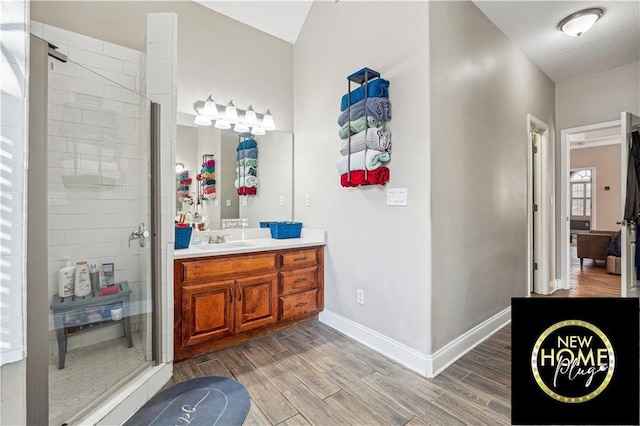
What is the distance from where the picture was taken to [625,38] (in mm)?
2842

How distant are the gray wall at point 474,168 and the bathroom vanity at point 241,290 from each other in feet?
3.84

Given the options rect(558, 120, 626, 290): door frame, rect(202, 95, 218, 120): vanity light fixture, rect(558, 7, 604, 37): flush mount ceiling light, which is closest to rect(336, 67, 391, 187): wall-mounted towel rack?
rect(202, 95, 218, 120): vanity light fixture

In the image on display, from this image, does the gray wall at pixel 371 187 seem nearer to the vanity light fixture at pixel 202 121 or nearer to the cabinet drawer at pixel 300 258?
the cabinet drawer at pixel 300 258

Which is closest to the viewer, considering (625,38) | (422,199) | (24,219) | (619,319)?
(619,319)

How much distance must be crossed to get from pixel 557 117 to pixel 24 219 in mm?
5105

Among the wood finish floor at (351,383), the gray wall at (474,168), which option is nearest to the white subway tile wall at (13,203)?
the wood finish floor at (351,383)

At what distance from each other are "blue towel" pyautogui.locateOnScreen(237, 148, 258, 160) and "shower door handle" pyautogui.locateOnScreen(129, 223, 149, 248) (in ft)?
4.10

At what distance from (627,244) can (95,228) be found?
4.50 meters

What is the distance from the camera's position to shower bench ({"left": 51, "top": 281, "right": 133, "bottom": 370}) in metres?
1.51

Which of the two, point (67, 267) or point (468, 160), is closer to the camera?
point (67, 267)

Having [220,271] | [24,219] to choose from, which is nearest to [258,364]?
[220,271]

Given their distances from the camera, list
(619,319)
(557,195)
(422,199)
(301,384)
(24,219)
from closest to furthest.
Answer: (619,319) < (24,219) < (301,384) < (422,199) < (557,195)

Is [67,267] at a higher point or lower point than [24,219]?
lower

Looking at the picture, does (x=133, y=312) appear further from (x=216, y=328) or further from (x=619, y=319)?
(x=619, y=319)
